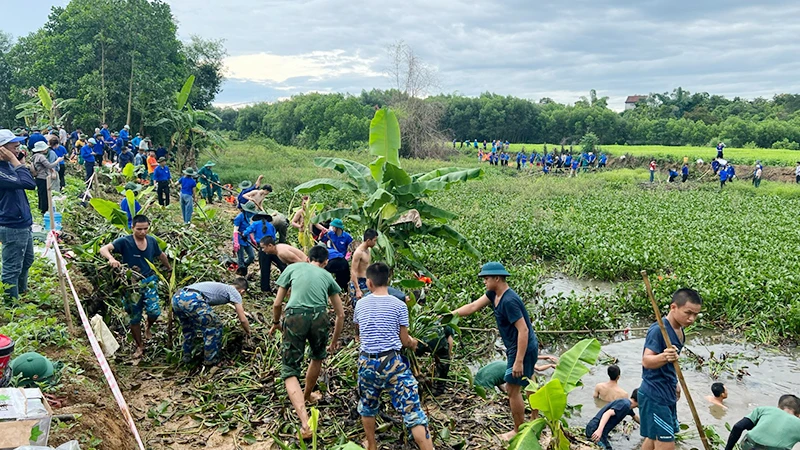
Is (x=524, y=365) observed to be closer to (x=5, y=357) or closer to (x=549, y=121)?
(x=5, y=357)

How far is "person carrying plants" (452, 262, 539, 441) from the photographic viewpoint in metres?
5.25

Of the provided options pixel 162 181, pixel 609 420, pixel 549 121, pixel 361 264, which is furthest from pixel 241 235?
pixel 549 121

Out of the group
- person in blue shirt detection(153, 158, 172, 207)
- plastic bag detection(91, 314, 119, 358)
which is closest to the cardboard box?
plastic bag detection(91, 314, 119, 358)

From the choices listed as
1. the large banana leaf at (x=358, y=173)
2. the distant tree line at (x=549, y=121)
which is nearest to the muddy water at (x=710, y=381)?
the large banana leaf at (x=358, y=173)

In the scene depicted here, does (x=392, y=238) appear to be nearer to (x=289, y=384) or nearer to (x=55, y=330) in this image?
(x=289, y=384)

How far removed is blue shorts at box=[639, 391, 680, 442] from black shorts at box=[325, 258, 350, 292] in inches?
183

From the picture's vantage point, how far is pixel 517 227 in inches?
595

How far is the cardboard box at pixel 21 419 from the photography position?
10.9ft

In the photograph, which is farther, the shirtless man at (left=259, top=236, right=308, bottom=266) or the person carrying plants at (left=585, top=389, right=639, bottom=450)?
the shirtless man at (left=259, top=236, right=308, bottom=266)

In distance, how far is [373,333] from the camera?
4.82 metres

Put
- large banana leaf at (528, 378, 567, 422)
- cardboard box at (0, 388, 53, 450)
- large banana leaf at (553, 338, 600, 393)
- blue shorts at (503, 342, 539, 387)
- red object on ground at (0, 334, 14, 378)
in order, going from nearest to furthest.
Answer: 1. cardboard box at (0, 388, 53, 450)
2. red object on ground at (0, 334, 14, 378)
3. large banana leaf at (528, 378, 567, 422)
4. large banana leaf at (553, 338, 600, 393)
5. blue shorts at (503, 342, 539, 387)

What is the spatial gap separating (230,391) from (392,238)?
12.8 feet

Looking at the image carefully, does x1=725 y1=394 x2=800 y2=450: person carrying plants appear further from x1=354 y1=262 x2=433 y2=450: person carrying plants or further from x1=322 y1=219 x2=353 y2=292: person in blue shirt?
x1=322 y1=219 x2=353 y2=292: person in blue shirt

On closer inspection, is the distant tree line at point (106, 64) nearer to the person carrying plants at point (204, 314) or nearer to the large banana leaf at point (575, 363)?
the person carrying plants at point (204, 314)
